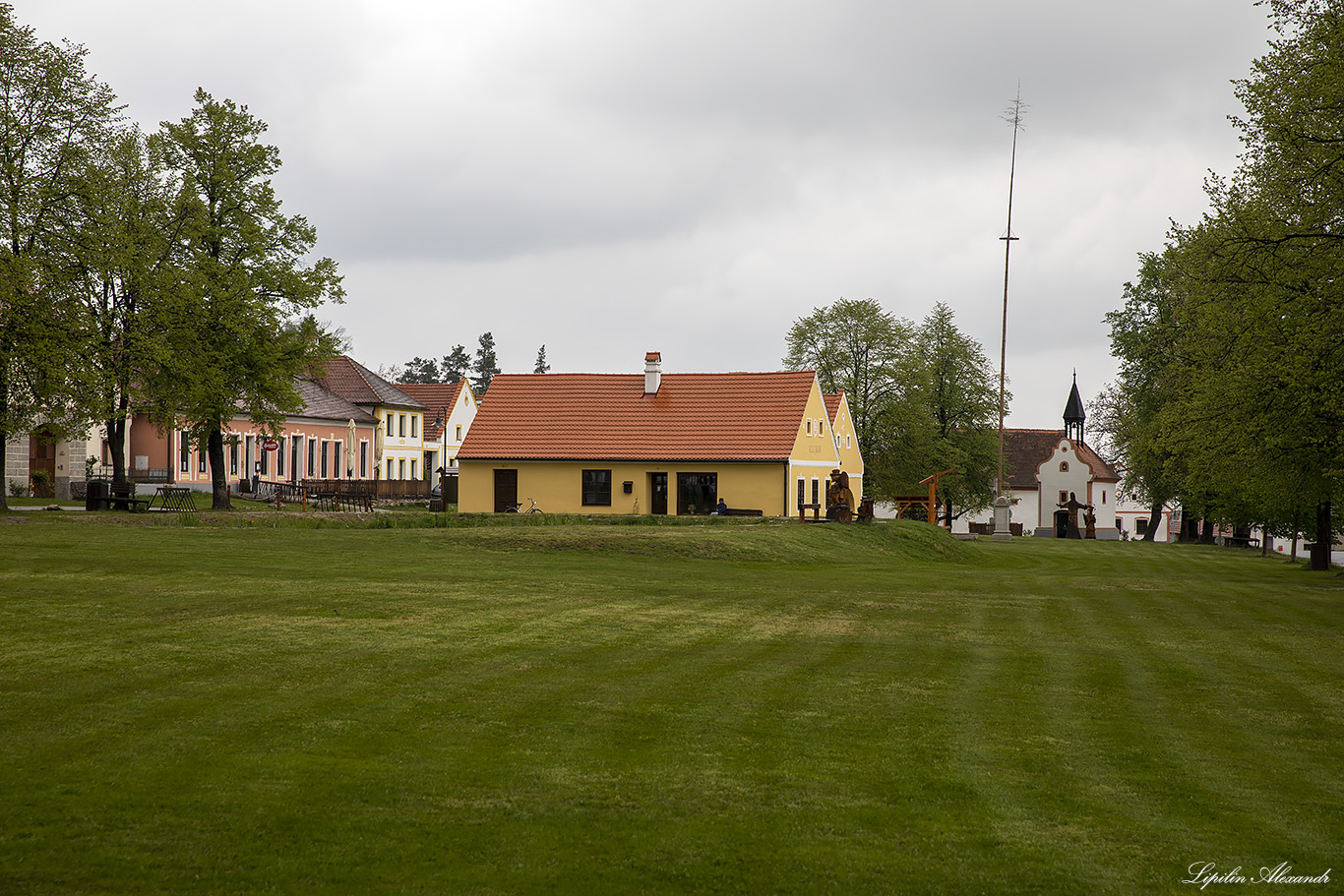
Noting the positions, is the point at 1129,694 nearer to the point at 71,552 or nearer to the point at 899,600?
the point at 899,600

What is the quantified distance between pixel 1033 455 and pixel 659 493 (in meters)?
62.8

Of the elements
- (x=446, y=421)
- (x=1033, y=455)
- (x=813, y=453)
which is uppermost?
(x=446, y=421)

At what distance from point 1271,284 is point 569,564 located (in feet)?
52.5

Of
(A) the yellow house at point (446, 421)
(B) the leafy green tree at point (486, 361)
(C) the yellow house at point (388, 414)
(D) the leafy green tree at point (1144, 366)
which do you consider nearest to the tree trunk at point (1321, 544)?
(D) the leafy green tree at point (1144, 366)

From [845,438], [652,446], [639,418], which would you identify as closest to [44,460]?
[639,418]

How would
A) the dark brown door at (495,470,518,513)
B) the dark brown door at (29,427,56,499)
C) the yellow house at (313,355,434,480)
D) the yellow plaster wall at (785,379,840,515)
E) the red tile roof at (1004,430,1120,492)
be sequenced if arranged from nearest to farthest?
the yellow plaster wall at (785,379,840,515)
the dark brown door at (495,470,518,513)
the dark brown door at (29,427,56,499)
the yellow house at (313,355,434,480)
the red tile roof at (1004,430,1120,492)

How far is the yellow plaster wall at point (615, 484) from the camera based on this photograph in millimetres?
46594

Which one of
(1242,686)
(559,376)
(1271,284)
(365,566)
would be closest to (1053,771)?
(1242,686)

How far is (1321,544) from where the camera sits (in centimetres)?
3406

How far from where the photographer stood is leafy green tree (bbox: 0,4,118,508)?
1265 inches

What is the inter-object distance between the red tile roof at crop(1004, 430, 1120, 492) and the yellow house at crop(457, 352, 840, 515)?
5278cm

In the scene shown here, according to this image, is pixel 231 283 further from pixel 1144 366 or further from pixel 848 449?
pixel 1144 366

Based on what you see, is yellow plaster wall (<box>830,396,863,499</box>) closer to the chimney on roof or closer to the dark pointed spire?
the chimney on roof

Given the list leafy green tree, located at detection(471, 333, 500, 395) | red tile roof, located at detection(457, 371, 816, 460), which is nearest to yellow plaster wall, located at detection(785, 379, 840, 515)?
red tile roof, located at detection(457, 371, 816, 460)
